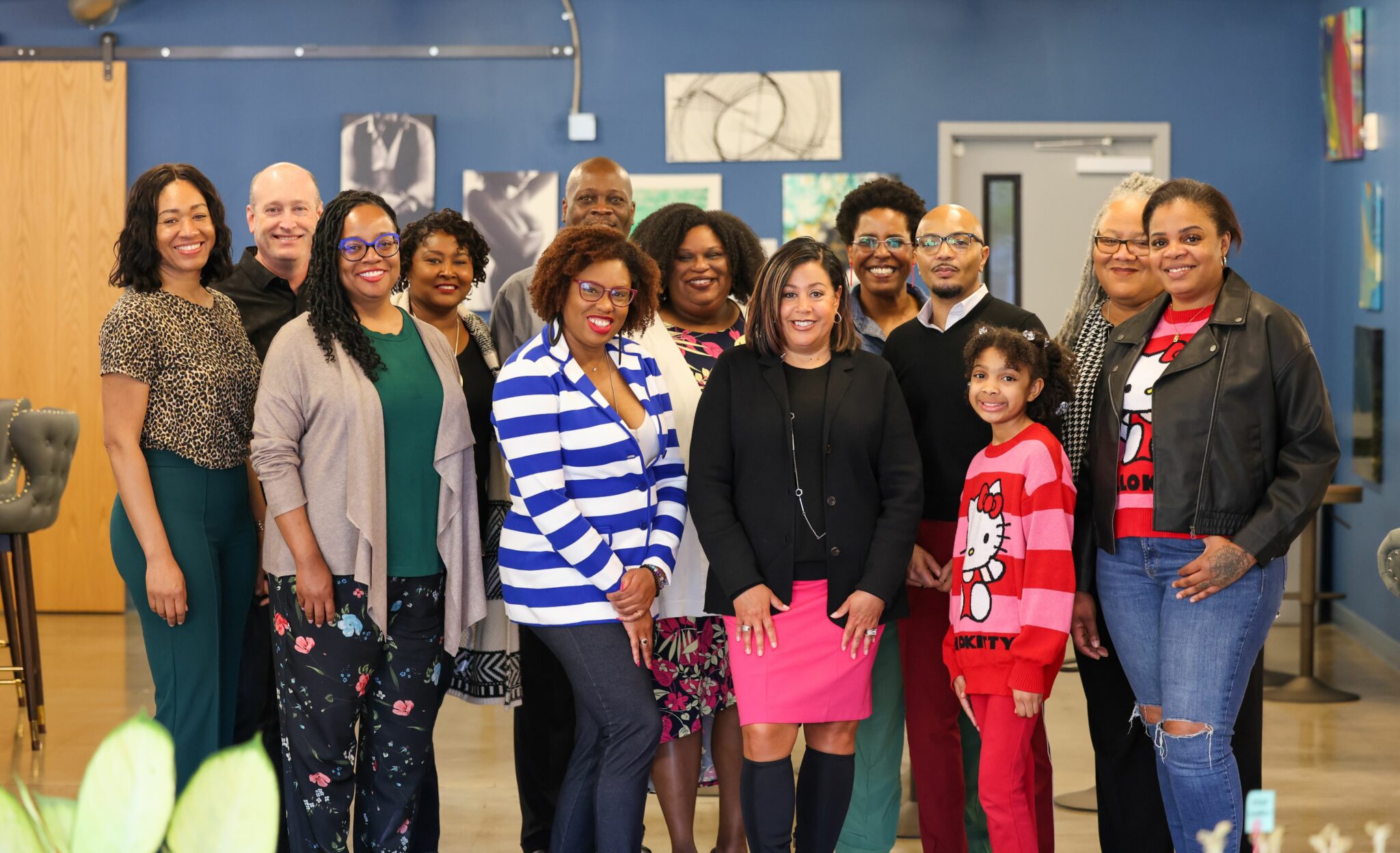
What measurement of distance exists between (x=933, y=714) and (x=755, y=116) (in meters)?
4.18

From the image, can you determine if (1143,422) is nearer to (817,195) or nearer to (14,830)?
(14,830)

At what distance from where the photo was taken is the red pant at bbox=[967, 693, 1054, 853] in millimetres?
2605

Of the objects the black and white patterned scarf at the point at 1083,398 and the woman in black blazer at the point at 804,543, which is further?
the black and white patterned scarf at the point at 1083,398

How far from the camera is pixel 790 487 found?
8.70 feet

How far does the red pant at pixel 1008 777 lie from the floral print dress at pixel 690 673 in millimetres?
606

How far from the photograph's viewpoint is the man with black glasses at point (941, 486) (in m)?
2.86

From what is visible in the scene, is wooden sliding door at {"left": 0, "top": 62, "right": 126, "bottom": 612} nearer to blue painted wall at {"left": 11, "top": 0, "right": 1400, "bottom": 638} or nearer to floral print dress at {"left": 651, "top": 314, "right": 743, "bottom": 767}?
blue painted wall at {"left": 11, "top": 0, "right": 1400, "bottom": 638}

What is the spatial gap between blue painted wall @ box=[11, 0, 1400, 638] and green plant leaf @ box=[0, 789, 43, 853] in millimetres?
6057

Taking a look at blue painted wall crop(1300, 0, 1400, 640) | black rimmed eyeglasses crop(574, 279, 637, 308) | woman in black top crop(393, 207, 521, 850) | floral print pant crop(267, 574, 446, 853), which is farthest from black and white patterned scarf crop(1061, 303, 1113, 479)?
blue painted wall crop(1300, 0, 1400, 640)

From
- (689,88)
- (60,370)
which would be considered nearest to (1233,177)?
(689,88)

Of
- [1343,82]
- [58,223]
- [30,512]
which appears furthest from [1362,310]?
[58,223]

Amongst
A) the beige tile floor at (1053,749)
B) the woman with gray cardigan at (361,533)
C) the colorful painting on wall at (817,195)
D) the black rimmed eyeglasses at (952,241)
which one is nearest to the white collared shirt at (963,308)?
the black rimmed eyeglasses at (952,241)

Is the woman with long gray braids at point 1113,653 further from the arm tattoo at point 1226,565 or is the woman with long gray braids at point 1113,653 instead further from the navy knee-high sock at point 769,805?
the navy knee-high sock at point 769,805

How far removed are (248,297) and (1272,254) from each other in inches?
202
